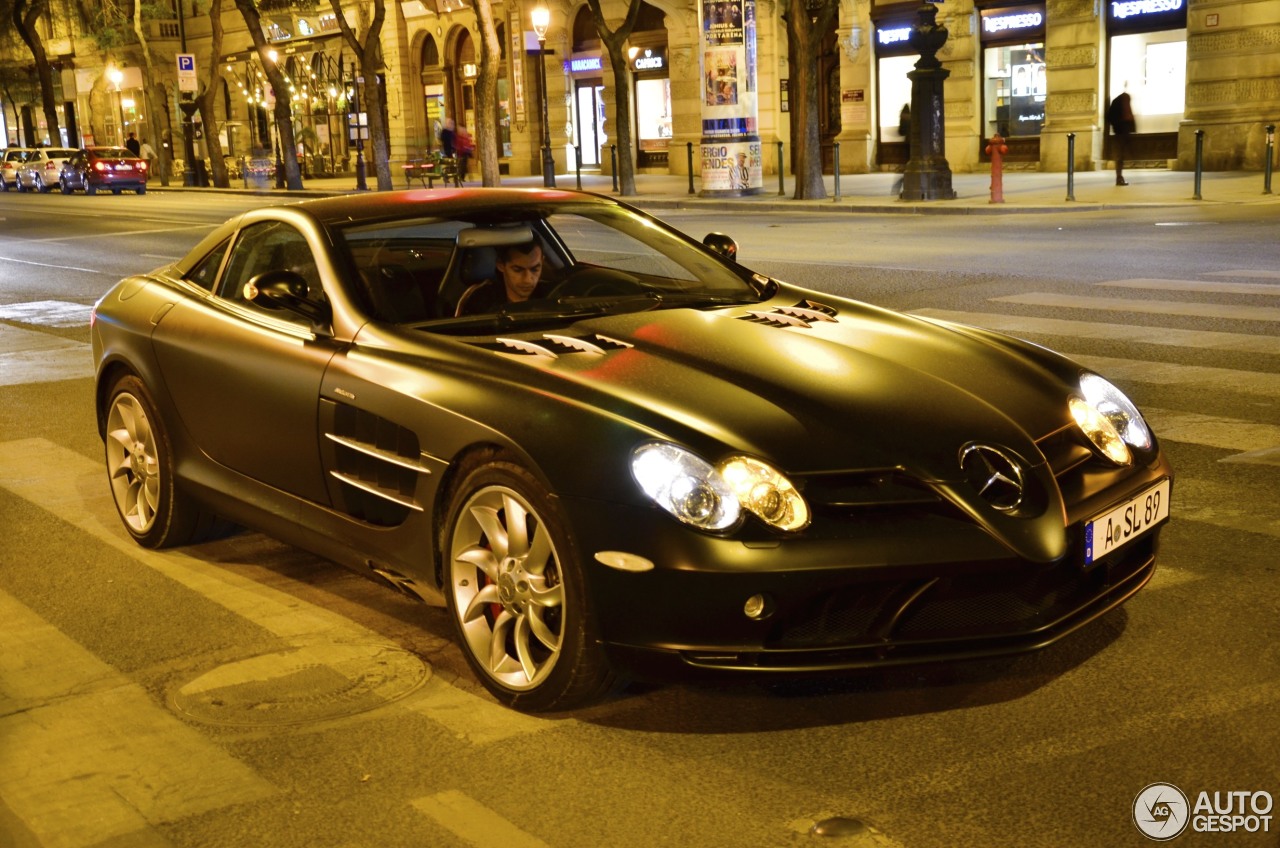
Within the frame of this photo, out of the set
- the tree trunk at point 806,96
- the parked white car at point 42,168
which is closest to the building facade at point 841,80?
the tree trunk at point 806,96

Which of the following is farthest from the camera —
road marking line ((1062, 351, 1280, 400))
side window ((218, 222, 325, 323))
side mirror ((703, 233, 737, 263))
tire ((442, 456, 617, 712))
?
road marking line ((1062, 351, 1280, 400))

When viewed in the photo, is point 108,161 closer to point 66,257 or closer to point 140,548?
point 66,257

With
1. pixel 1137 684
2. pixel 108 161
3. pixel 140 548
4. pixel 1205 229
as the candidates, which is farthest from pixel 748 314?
pixel 108 161

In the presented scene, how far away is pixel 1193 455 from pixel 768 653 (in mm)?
3931

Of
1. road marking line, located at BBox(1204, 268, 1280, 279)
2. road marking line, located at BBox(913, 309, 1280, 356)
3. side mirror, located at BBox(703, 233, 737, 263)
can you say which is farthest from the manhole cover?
road marking line, located at BBox(1204, 268, 1280, 279)

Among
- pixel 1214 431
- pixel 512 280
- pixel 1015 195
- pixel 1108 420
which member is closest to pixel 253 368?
pixel 512 280

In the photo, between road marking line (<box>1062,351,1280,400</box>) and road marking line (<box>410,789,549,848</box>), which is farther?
road marking line (<box>1062,351,1280,400</box>)

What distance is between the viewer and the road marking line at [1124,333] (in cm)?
1007

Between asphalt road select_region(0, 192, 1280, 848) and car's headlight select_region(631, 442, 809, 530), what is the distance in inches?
24.3

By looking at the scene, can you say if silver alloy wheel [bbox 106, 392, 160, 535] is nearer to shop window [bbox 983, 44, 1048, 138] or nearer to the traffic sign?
shop window [bbox 983, 44, 1048, 138]

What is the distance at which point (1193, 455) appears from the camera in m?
7.17

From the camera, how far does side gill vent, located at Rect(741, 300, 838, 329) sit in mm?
5188

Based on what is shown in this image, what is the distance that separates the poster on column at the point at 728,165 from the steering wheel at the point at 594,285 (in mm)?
25325

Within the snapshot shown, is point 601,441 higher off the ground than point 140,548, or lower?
higher
